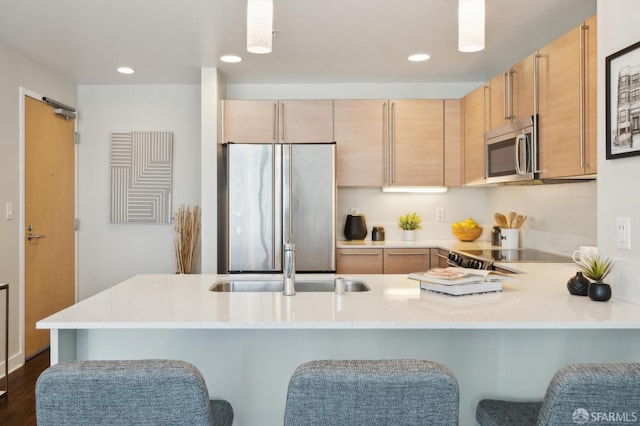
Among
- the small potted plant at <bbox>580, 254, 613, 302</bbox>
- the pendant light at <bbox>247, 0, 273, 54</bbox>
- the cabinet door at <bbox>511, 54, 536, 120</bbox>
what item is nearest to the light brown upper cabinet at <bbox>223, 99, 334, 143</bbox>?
the cabinet door at <bbox>511, 54, 536, 120</bbox>

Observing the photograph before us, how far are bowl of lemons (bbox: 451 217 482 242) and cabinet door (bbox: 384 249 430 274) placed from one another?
528 mm

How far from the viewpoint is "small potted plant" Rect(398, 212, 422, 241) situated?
186 inches

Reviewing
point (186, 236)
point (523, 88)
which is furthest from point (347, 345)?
point (186, 236)

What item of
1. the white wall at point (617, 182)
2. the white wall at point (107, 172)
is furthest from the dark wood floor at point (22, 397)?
the white wall at point (617, 182)

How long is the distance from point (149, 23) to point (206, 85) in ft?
3.57

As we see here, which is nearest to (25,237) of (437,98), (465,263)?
(465,263)

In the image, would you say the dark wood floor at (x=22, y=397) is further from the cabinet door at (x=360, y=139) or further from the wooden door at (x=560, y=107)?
the wooden door at (x=560, y=107)

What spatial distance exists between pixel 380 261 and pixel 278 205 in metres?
0.99

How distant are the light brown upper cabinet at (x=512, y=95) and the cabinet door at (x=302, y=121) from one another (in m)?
1.41

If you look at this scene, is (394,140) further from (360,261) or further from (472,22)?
(472,22)

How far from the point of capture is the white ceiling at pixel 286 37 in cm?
300

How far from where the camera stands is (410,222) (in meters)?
4.75

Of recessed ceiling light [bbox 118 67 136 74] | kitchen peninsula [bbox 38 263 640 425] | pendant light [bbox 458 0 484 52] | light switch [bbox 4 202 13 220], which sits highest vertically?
recessed ceiling light [bbox 118 67 136 74]

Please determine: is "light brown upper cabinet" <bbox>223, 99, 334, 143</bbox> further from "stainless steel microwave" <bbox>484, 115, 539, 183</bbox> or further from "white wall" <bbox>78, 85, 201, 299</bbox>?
"stainless steel microwave" <bbox>484, 115, 539, 183</bbox>
